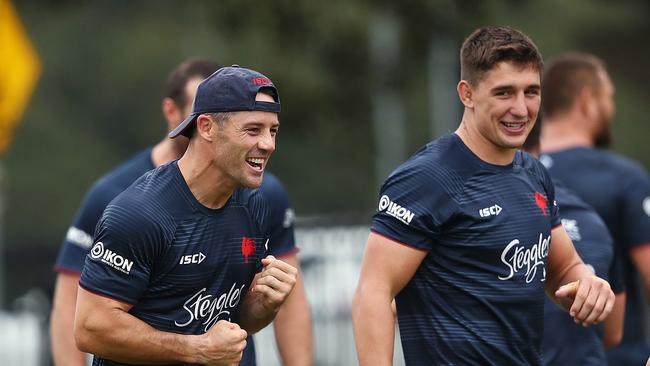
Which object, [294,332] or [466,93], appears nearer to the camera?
[466,93]

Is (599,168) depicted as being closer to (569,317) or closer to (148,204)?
(569,317)

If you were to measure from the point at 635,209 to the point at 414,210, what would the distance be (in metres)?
1.95

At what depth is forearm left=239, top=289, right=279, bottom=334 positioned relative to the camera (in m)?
5.48

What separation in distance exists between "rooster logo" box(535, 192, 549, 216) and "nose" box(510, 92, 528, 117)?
0.39m

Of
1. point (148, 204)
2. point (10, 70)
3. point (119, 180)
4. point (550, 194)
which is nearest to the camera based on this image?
point (148, 204)

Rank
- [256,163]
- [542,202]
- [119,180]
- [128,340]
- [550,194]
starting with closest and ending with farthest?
[128,340], [256,163], [542,202], [550,194], [119,180]

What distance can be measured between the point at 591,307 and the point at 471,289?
47 cm

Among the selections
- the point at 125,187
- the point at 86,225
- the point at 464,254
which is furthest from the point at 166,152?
the point at 464,254

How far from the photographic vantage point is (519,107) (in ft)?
17.9

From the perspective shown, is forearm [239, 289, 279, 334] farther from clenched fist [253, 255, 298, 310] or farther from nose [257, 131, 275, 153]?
nose [257, 131, 275, 153]

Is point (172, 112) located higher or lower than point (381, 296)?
higher

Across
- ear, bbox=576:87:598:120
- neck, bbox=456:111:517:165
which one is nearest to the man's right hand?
neck, bbox=456:111:517:165

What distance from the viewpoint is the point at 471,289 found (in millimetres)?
5457

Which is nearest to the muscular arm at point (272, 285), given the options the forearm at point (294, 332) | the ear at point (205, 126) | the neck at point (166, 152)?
the ear at point (205, 126)
